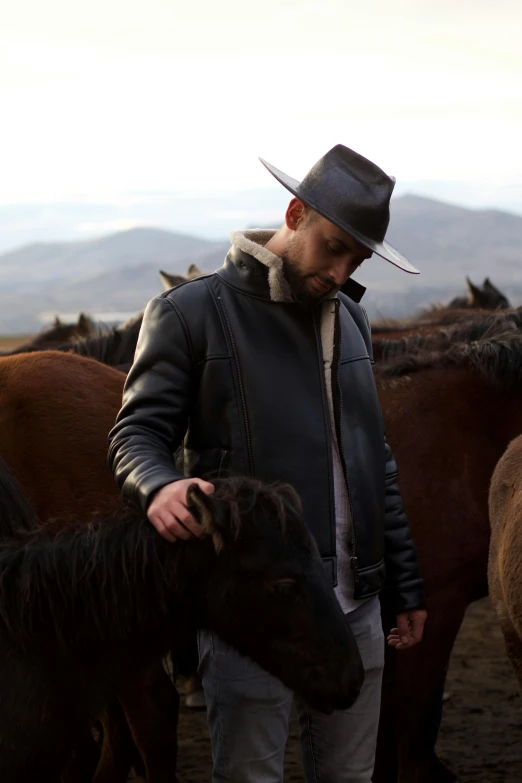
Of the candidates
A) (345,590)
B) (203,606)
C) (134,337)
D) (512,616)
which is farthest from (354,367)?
(134,337)

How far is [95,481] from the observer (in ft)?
13.8

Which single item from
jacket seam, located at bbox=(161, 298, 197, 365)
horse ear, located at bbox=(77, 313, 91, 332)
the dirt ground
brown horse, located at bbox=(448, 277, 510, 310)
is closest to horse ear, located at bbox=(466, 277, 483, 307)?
brown horse, located at bbox=(448, 277, 510, 310)

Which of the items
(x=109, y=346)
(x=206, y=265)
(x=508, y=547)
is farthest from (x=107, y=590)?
(x=206, y=265)

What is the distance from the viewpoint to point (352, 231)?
2.47 meters

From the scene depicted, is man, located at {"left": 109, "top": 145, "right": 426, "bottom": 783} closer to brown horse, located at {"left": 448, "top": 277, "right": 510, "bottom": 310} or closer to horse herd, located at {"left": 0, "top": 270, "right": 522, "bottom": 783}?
horse herd, located at {"left": 0, "top": 270, "right": 522, "bottom": 783}

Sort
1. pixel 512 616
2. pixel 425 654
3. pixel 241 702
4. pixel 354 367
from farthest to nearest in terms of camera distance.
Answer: pixel 425 654 < pixel 512 616 < pixel 354 367 < pixel 241 702

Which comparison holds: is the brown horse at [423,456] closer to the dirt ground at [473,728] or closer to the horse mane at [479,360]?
the horse mane at [479,360]

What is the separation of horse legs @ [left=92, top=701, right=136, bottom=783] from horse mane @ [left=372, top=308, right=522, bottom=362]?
7.11 ft

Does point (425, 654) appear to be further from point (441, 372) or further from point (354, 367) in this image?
point (354, 367)

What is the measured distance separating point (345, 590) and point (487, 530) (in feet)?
5.58

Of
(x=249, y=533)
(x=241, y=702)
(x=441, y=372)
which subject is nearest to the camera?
(x=249, y=533)

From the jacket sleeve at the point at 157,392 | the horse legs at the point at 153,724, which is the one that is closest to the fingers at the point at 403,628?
the jacket sleeve at the point at 157,392

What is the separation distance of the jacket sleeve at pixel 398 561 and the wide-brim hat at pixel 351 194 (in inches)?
27.1

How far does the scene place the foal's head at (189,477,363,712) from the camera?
2.15 m
